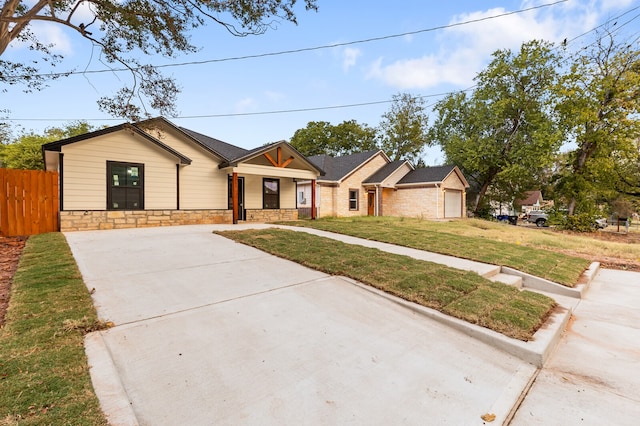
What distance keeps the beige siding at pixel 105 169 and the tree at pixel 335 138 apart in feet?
90.5

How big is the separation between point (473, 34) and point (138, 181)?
14584 mm

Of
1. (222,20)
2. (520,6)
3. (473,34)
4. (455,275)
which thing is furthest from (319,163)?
(455,275)

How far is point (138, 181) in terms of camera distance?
1099 cm

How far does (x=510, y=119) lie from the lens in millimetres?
24719

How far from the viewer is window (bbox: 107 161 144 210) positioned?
34.1ft

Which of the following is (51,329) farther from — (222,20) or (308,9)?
(308,9)

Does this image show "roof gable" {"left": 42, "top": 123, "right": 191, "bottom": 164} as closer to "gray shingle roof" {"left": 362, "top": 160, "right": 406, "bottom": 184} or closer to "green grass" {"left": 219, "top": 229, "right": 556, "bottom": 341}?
"green grass" {"left": 219, "top": 229, "right": 556, "bottom": 341}

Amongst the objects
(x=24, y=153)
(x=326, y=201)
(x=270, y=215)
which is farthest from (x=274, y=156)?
(x=24, y=153)

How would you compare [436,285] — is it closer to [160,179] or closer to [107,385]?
[107,385]

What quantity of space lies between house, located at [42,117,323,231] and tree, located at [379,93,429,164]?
20757 mm

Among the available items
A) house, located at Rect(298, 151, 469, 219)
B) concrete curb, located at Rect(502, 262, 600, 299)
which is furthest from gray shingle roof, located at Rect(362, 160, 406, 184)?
concrete curb, located at Rect(502, 262, 600, 299)

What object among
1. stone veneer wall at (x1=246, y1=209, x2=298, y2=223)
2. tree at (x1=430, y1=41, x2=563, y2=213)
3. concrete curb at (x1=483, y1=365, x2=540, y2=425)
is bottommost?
concrete curb at (x1=483, y1=365, x2=540, y2=425)

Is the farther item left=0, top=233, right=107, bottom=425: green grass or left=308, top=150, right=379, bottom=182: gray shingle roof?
left=308, top=150, right=379, bottom=182: gray shingle roof

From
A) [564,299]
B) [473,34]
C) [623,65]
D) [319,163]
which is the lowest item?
[564,299]
